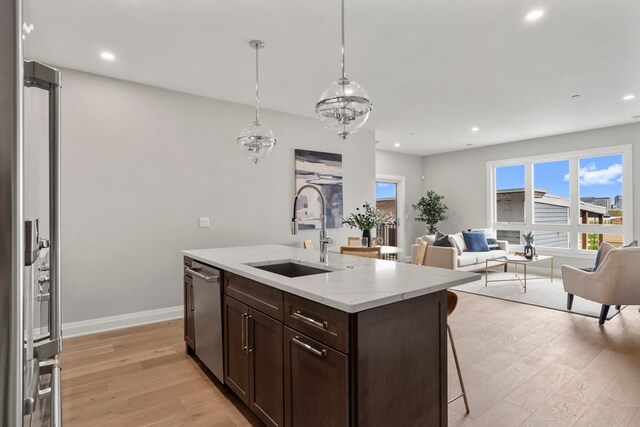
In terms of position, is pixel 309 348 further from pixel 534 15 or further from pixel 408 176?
pixel 408 176

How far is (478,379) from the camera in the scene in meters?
2.54

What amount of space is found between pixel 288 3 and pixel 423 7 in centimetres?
98

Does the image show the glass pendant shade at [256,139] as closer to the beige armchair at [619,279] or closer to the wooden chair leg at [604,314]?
the beige armchair at [619,279]

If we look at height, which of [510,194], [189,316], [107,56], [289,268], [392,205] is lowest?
[189,316]

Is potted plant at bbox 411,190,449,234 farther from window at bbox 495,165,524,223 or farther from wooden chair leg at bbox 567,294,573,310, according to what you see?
wooden chair leg at bbox 567,294,573,310

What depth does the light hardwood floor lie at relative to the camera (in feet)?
6.92

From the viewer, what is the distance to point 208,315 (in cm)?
251

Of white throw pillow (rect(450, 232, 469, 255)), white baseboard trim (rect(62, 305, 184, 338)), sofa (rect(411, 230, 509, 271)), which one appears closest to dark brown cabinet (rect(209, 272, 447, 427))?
white baseboard trim (rect(62, 305, 184, 338))

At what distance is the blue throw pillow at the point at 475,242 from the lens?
6743 millimetres

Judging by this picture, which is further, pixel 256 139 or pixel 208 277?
pixel 256 139

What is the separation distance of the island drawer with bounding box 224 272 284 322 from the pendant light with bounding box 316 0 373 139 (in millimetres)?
1222

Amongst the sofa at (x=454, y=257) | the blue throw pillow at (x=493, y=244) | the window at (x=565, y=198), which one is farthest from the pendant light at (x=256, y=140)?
the window at (x=565, y=198)

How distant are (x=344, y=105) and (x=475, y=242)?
5.49 metres

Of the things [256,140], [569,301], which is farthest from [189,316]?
[569,301]
